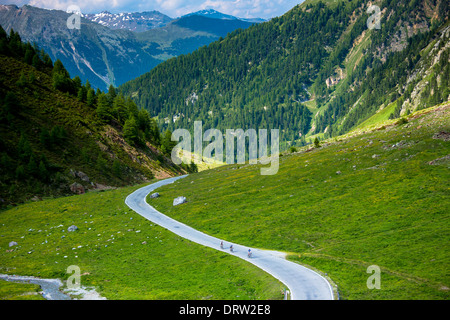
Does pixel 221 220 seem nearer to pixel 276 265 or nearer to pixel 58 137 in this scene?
pixel 276 265

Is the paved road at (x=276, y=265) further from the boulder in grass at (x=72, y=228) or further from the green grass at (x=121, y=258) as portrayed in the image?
the boulder in grass at (x=72, y=228)

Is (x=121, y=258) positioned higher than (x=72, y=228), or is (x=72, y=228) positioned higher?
(x=72, y=228)

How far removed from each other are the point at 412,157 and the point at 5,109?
110m

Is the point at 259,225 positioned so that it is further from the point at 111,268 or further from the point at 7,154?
the point at 7,154

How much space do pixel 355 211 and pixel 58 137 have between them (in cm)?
8948

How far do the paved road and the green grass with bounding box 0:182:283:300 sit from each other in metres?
1.55

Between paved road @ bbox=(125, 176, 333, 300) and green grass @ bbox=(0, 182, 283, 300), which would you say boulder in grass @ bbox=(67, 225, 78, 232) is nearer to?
green grass @ bbox=(0, 182, 283, 300)

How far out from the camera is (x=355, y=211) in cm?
5691

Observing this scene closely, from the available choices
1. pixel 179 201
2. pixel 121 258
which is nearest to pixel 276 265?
pixel 121 258

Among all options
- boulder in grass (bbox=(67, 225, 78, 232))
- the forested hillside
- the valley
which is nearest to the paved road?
the valley

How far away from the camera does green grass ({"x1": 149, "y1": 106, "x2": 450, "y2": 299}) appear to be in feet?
126

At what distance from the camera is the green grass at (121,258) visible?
3800 cm

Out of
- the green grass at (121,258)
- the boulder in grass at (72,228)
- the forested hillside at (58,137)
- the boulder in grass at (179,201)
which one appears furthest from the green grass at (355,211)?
the forested hillside at (58,137)

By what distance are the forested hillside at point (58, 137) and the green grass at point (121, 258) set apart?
14.2m
